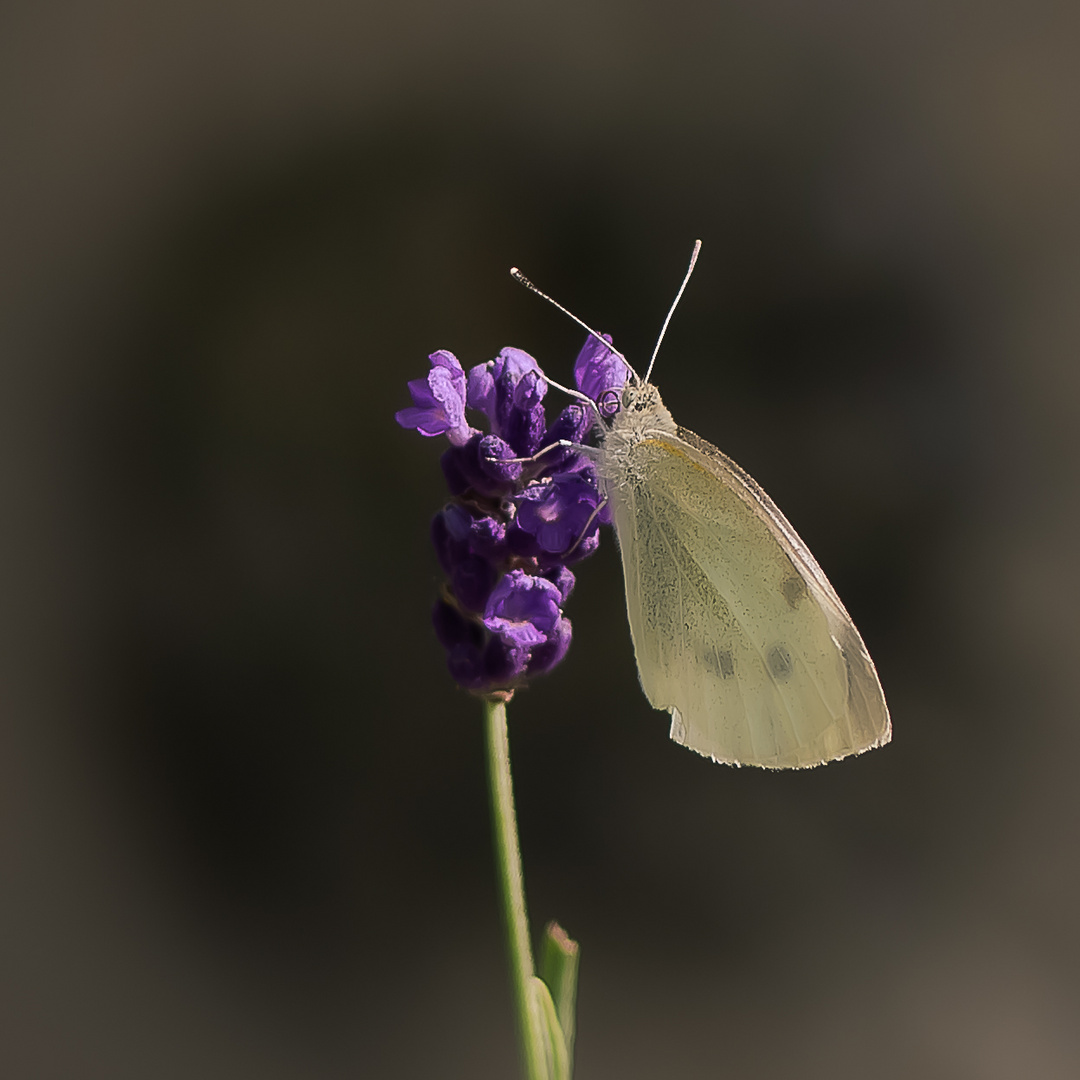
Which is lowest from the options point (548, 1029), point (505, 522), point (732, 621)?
point (548, 1029)

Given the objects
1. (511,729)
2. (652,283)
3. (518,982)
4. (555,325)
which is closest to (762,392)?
(652,283)

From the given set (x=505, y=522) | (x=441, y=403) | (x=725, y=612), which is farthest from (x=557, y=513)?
(x=725, y=612)

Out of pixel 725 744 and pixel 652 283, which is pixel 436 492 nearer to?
pixel 652 283

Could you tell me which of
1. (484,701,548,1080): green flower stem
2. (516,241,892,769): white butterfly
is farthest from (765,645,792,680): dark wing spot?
(484,701,548,1080): green flower stem

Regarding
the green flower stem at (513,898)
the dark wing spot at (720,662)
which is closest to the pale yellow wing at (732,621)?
the dark wing spot at (720,662)

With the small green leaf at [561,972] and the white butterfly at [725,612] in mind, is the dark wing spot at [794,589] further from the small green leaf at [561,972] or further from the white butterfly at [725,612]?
the small green leaf at [561,972]

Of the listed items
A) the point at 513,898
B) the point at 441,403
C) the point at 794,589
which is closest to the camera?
the point at 513,898

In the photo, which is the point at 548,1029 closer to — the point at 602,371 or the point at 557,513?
the point at 557,513
